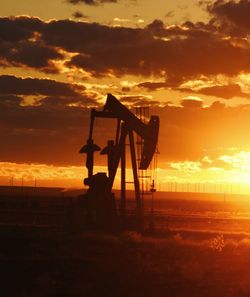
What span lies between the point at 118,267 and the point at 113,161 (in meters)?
12.9

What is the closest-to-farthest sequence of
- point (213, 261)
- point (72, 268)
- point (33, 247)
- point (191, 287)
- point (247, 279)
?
point (191, 287) → point (247, 279) → point (72, 268) → point (213, 261) → point (33, 247)

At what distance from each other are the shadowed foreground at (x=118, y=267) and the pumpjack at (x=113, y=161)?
3.06 meters

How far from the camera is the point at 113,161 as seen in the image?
107 ft

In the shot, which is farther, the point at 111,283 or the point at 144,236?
the point at 144,236

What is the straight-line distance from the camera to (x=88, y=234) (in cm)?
3056

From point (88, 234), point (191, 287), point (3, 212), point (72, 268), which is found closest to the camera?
point (191, 287)

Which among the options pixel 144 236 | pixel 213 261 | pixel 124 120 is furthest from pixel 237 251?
pixel 124 120

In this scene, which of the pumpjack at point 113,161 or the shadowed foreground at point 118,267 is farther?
the pumpjack at point 113,161

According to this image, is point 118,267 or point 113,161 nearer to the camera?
point 118,267

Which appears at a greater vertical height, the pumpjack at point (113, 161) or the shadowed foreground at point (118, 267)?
the pumpjack at point (113, 161)

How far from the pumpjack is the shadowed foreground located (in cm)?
306

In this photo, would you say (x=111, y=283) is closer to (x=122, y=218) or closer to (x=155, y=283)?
(x=155, y=283)

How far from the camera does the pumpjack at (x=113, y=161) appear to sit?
31828 mm

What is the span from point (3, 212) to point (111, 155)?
12.7 m
